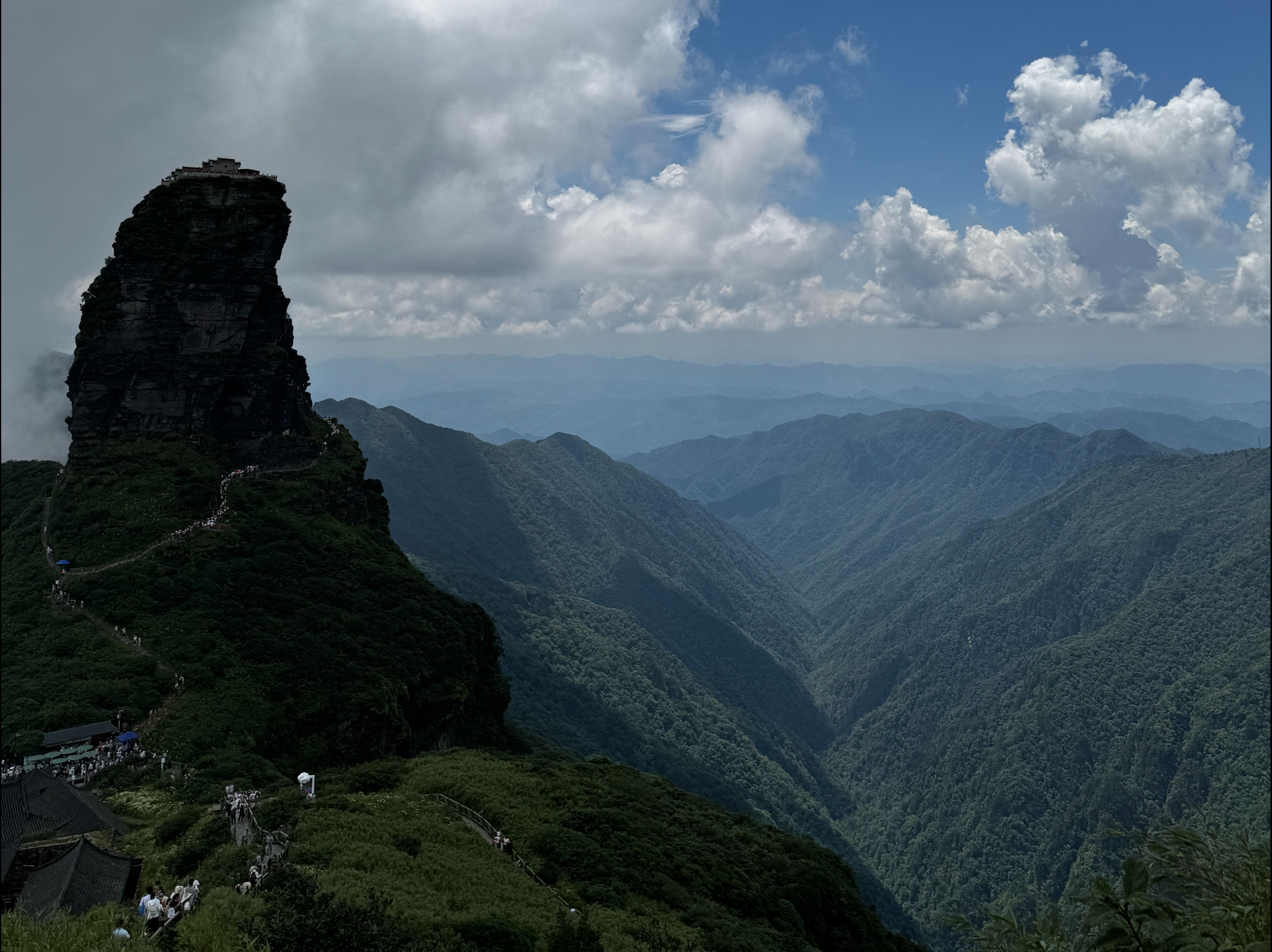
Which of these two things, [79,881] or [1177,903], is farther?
[79,881]

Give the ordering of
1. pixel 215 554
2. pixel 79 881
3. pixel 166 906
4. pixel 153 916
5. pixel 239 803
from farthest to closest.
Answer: pixel 215 554 < pixel 239 803 < pixel 79 881 < pixel 166 906 < pixel 153 916

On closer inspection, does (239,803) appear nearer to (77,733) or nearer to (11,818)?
(11,818)

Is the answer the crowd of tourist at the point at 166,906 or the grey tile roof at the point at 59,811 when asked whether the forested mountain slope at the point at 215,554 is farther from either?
the crowd of tourist at the point at 166,906

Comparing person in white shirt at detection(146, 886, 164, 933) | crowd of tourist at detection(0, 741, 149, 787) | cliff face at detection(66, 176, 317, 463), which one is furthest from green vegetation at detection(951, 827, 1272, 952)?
cliff face at detection(66, 176, 317, 463)

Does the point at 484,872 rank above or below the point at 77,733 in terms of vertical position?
below

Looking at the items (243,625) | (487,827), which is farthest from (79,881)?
(243,625)

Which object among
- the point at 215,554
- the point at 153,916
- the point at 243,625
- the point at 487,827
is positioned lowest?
the point at 487,827

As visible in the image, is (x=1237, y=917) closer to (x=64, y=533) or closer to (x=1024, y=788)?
(x=64, y=533)

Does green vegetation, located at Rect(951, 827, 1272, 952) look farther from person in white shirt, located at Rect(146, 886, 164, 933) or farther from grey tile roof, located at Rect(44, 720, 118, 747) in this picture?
grey tile roof, located at Rect(44, 720, 118, 747)
